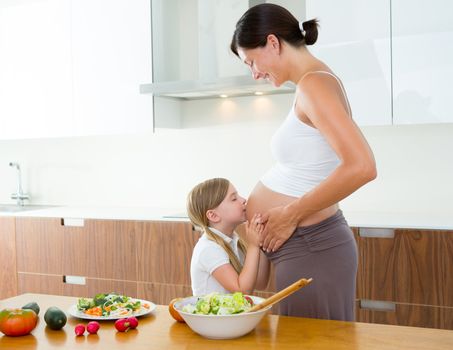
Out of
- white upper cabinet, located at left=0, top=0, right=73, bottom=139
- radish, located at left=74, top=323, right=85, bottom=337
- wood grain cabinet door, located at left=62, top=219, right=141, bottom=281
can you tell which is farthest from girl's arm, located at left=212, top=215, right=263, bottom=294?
white upper cabinet, located at left=0, top=0, right=73, bottom=139

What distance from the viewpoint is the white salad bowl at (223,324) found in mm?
1371

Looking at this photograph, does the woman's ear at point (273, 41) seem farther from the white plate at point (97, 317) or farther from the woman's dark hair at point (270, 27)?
the white plate at point (97, 317)

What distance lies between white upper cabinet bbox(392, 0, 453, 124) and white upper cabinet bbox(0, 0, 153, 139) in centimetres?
132

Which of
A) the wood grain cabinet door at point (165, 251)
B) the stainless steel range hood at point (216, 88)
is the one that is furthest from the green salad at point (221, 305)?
the stainless steel range hood at point (216, 88)

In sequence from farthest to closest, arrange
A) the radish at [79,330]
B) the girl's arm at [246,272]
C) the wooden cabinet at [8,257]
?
the wooden cabinet at [8,257] < the girl's arm at [246,272] < the radish at [79,330]

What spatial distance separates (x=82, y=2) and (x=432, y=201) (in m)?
2.19

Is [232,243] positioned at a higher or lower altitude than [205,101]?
lower

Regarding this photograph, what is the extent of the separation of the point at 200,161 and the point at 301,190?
6.12 ft

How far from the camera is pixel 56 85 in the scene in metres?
3.67

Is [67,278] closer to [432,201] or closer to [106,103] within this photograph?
[106,103]

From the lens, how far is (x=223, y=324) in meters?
1.38

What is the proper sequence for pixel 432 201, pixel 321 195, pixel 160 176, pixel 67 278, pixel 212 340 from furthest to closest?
pixel 160 176 → pixel 67 278 → pixel 432 201 → pixel 321 195 → pixel 212 340

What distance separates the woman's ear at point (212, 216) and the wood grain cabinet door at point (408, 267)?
3.30 ft

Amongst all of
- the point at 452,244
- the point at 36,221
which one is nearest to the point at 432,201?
the point at 452,244
